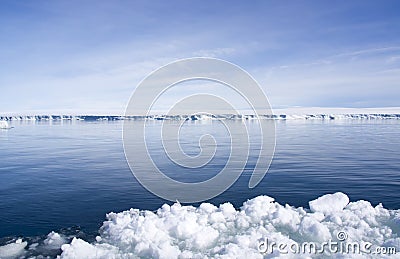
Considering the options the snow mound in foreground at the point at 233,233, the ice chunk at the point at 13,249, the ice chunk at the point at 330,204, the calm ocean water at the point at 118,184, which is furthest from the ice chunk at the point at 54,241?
the ice chunk at the point at 330,204

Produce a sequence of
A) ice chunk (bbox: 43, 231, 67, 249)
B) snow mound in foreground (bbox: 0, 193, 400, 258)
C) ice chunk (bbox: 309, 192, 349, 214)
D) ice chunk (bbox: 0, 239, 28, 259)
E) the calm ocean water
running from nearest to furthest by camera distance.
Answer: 1. snow mound in foreground (bbox: 0, 193, 400, 258)
2. ice chunk (bbox: 0, 239, 28, 259)
3. ice chunk (bbox: 43, 231, 67, 249)
4. ice chunk (bbox: 309, 192, 349, 214)
5. the calm ocean water

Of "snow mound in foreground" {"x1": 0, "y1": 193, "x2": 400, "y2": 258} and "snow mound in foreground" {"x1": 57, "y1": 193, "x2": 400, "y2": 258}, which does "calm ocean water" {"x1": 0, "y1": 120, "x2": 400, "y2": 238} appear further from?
"snow mound in foreground" {"x1": 57, "y1": 193, "x2": 400, "y2": 258}

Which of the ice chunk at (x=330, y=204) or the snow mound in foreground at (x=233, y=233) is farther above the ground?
the ice chunk at (x=330, y=204)

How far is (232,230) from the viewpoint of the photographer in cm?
809

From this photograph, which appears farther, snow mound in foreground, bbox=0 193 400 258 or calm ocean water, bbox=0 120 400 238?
calm ocean water, bbox=0 120 400 238

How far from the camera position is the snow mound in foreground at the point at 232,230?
700 cm

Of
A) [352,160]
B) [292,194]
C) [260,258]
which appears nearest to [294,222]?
[260,258]

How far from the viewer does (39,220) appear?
923 cm

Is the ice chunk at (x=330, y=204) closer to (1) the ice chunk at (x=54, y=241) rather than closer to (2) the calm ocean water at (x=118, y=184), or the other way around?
(2) the calm ocean water at (x=118, y=184)

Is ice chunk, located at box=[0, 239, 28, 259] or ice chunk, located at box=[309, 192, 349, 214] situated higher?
ice chunk, located at box=[309, 192, 349, 214]

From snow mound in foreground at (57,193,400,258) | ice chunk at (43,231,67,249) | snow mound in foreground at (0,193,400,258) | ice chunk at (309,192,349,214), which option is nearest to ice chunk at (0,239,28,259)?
snow mound in foreground at (0,193,400,258)

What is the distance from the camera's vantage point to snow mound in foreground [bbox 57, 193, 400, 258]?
7.00 metres

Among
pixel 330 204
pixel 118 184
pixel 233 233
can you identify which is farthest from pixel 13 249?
pixel 330 204

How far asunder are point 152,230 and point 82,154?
1654 centimetres
